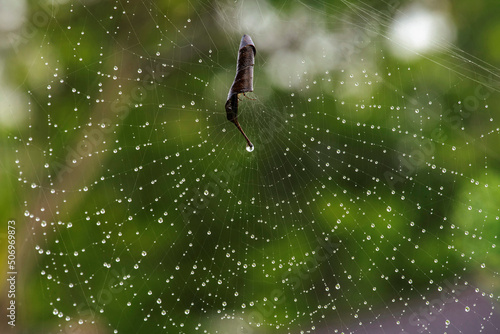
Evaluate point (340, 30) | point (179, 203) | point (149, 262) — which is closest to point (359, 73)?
point (340, 30)

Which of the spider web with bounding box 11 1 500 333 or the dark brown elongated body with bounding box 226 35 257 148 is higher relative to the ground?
the spider web with bounding box 11 1 500 333

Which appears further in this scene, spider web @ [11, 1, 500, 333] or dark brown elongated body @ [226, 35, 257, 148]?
spider web @ [11, 1, 500, 333]

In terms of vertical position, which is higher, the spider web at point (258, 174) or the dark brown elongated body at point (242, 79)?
the spider web at point (258, 174)

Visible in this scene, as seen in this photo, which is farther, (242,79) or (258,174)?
(258,174)

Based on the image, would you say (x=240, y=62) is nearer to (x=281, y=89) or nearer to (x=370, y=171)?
(x=281, y=89)

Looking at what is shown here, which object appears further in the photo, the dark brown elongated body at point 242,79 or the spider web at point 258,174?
the spider web at point 258,174
